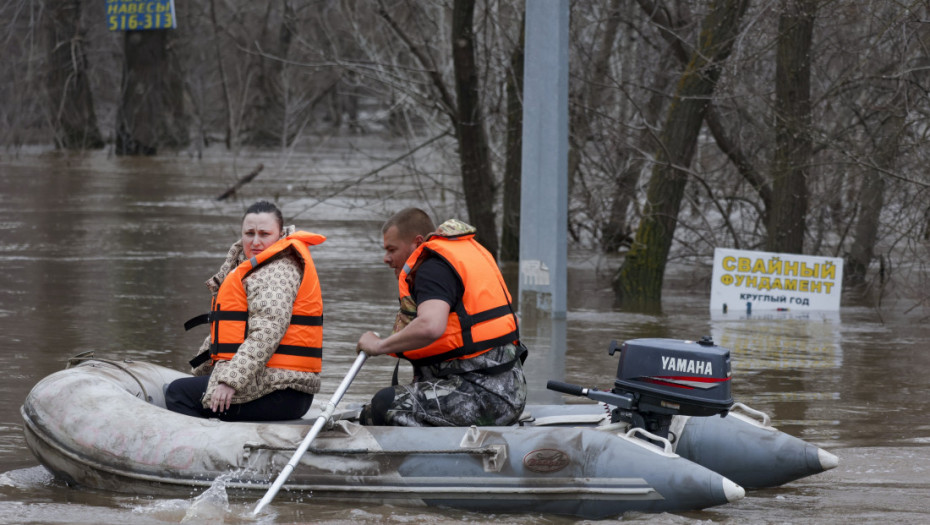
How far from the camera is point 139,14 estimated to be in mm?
29922

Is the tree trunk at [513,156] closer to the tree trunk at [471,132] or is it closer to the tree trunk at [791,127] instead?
the tree trunk at [471,132]

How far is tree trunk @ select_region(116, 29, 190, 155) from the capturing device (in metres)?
34.7

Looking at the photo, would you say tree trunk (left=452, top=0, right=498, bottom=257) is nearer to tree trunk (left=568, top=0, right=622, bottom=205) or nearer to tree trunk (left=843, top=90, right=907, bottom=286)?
tree trunk (left=568, top=0, right=622, bottom=205)

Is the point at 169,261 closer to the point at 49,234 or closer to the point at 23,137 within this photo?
the point at 49,234

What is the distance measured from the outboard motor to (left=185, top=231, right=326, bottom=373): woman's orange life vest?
115 cm

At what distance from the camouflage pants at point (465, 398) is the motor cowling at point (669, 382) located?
47 cm

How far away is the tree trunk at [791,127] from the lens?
11.4 metres

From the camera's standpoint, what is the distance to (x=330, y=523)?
5.20 meters

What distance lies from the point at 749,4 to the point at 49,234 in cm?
955

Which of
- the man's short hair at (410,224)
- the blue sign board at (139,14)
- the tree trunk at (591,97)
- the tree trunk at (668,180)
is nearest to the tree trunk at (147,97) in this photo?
the blue sign board at (139,14)

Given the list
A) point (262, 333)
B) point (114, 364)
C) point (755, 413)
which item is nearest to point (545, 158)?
point (755, 413)

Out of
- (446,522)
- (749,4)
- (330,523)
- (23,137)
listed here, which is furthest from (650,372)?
(23,137)

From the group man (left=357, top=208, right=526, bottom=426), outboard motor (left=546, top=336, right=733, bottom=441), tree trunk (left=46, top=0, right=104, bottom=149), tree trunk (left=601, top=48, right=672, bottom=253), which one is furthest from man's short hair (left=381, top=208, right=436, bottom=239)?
tree trunk (left=46, top=0, right=104, bottom=149)

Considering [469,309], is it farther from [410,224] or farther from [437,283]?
[410,224]
